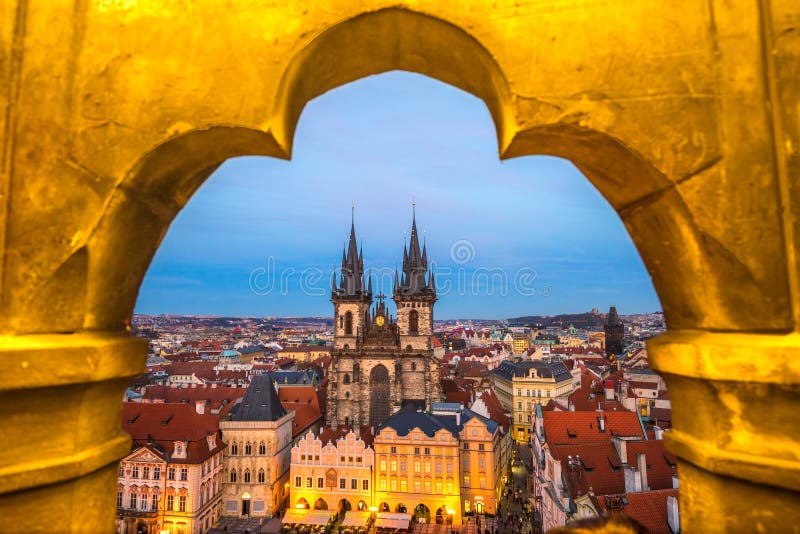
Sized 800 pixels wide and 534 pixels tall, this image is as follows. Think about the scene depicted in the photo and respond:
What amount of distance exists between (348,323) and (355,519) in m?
23.0

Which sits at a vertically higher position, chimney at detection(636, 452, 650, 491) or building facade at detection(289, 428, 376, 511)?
chimney at detection(636, 452, 650, 491)

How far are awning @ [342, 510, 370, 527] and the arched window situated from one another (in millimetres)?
21556

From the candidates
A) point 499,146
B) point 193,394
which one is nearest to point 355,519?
point 193,394

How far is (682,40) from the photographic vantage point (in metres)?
1.88

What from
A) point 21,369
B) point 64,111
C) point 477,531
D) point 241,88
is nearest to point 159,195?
point 64,111

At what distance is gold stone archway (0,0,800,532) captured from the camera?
5.75 ft

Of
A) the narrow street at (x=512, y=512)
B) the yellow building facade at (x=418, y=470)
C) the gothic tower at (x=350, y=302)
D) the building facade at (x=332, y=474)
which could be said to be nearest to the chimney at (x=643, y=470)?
the narrow street at (x=512, y=512)

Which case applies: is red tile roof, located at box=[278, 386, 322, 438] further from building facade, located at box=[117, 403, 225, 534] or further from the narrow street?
the narrow street

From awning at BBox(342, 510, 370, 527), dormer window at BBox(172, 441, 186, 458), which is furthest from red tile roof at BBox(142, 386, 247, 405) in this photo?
awning at BBox(342, 510, 370, 527)

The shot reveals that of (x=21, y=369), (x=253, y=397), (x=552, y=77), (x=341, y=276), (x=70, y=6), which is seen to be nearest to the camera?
(x=21, y=369)

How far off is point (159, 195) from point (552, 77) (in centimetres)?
171

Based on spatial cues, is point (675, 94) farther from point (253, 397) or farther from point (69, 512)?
point (253, 397)

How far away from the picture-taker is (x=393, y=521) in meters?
29.0

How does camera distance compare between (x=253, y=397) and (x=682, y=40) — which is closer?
(x=682, y=40)
